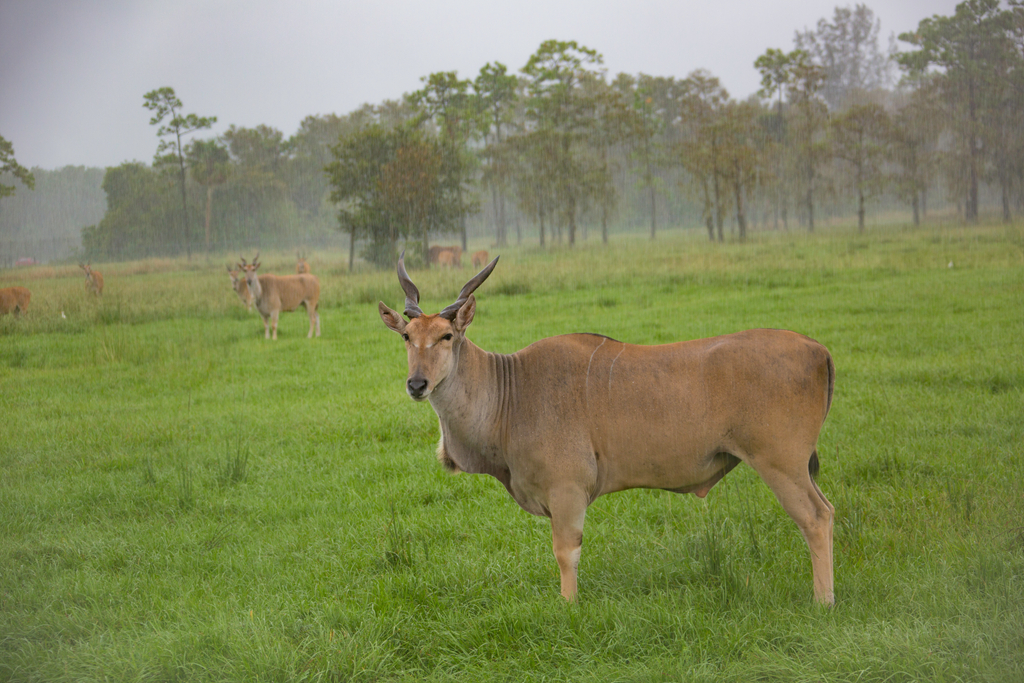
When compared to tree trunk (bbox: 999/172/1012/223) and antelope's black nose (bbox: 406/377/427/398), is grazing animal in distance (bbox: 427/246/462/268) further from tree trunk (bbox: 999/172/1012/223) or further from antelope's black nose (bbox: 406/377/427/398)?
antelope's black nose (bbox: 406/377/427/398)

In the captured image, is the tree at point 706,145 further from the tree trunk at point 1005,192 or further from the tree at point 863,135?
the tree trunk at point 1005,192

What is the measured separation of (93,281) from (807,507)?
734 inches

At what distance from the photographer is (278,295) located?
47.2 ft

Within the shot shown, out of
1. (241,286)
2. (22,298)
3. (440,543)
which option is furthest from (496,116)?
(440,543)

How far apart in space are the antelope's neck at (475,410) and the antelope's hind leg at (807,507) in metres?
1.42

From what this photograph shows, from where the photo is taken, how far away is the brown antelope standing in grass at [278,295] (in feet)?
46.9

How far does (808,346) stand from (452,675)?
244 centimetres

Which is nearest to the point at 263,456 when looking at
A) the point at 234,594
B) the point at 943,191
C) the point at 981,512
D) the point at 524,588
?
the point at 234,594

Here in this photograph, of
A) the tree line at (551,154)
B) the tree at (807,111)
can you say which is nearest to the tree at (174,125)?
the tree line at (551,154)

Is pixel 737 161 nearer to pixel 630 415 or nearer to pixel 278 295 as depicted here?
pixel 278 295

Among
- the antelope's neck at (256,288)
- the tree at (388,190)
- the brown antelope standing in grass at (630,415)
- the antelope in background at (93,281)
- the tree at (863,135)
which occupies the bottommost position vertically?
the brown antelope standing in grass at (630,415)

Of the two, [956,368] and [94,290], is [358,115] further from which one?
[956,368]

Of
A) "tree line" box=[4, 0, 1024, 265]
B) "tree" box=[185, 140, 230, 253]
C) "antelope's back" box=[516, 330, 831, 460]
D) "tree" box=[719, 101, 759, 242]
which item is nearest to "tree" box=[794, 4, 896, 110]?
"tree line" box=[4, 0, 1024, 265]

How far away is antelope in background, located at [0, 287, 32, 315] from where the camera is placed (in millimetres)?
13562
